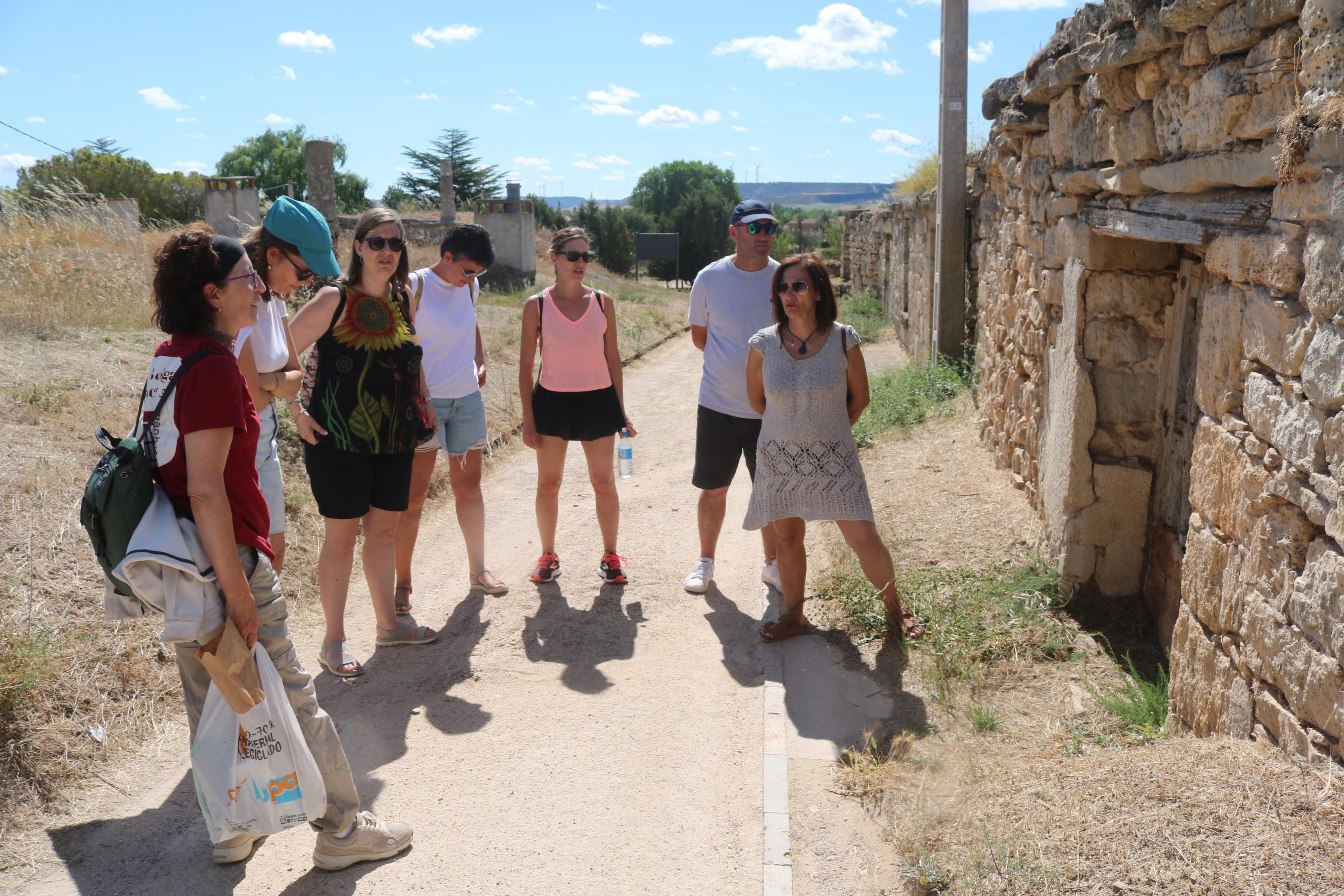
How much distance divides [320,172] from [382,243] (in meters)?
9.19

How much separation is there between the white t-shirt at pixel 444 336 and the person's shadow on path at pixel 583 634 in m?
1.15

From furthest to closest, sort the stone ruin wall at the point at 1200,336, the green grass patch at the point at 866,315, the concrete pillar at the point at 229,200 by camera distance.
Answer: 1. the concrete pillar at the point at 229,200
2. the green grass patch at the point at 866,315
3. the stone ruin wall at the point at 1200,336

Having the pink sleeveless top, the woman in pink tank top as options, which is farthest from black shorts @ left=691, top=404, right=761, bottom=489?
the pink sleeveless top

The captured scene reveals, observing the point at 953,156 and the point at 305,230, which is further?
the point at 953,156

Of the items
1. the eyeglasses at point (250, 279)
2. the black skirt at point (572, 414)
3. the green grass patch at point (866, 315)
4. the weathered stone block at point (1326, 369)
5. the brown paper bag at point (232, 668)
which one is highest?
the eyeglasses at point (250, 279)

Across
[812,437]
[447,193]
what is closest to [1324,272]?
[812,437]

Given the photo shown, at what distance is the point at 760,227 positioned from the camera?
4.41m

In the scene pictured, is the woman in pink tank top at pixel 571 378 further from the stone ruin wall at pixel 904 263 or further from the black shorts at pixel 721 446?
the stone ruin wall at pixel 904 263

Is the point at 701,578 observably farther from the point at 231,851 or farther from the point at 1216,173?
the point at 1216,173

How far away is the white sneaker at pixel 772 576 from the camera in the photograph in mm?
4816

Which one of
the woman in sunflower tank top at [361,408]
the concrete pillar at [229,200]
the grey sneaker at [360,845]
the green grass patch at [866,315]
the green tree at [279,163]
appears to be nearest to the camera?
the grey sneaker at [360,845]

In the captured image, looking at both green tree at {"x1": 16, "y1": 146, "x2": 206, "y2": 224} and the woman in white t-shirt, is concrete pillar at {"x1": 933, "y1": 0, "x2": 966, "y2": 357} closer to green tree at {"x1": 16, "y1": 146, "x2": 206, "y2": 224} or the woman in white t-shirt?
the woman in white t-shirt

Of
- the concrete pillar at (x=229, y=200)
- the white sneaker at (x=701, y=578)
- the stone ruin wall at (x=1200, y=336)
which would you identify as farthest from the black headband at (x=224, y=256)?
the concrete pillar at (x=229, y=200)

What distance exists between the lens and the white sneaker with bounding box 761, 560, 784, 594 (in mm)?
4816
